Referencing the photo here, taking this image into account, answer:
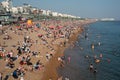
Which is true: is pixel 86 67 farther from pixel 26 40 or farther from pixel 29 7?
pixel 29 7

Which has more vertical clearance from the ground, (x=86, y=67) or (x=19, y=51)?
(x=19, y=51)

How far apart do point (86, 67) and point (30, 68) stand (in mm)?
9724

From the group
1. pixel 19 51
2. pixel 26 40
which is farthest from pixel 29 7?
pixel 19 51

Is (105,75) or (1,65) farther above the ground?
(1,65)

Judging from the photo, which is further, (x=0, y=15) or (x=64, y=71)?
(x=0, y=15)

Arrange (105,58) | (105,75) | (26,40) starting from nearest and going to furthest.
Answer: (105,75) → (105,58) → (26,40)

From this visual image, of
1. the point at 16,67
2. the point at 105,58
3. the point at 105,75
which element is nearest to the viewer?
the point at 16,67

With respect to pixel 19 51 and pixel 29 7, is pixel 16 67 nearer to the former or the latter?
pixel 19 51

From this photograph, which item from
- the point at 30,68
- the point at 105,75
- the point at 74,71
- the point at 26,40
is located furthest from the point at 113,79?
the point at 26,40

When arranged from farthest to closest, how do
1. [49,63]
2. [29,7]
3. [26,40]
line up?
1. [29,7]
2. [26,40]
3. [49,63]

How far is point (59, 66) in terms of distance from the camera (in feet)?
103

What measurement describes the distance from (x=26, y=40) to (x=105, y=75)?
19.5 meters

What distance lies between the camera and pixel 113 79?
1054 inches

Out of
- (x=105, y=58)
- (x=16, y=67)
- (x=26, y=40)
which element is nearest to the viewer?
(x=16, y=67)
